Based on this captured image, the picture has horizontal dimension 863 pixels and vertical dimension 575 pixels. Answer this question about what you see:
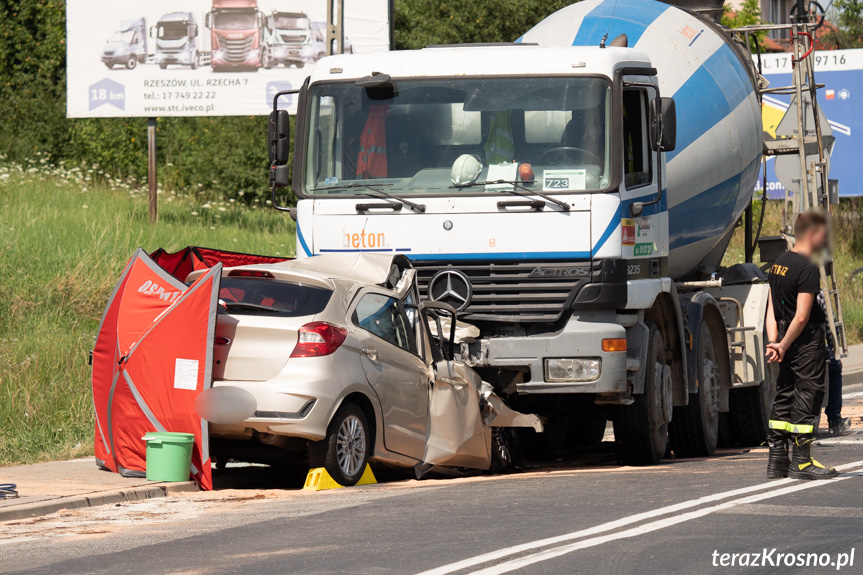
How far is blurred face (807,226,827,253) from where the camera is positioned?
976cm

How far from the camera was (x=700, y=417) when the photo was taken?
12898mm

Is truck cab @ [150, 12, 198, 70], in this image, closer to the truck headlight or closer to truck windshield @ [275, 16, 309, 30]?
truck windshield @ [275, 16, 309, 30]

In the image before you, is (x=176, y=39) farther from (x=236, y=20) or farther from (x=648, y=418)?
(x=648, y=418)

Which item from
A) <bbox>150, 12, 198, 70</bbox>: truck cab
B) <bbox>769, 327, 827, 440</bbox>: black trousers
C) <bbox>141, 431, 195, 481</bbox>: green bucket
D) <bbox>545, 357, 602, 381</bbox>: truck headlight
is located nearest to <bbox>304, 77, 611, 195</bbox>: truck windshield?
<bbox>545, 357, 602, 381</bbox>: truck headlight

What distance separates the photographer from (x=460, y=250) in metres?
10.9

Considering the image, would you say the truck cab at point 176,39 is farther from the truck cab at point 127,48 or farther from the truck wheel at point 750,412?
the truck wheel at point 750,412

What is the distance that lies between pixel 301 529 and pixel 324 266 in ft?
11.6

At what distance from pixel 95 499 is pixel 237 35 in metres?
15.0

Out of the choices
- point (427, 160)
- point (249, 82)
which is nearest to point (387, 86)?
point (427, 160)

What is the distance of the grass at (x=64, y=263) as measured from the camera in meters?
12.7

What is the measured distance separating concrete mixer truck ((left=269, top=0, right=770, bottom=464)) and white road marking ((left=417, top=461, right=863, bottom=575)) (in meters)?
1.83

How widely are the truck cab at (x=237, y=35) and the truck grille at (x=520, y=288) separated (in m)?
12.8

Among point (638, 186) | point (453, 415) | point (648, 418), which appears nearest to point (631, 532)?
point (453, 415)

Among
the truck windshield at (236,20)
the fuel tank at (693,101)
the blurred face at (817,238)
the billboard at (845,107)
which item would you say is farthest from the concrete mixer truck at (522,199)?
the billboard at (845,107)
